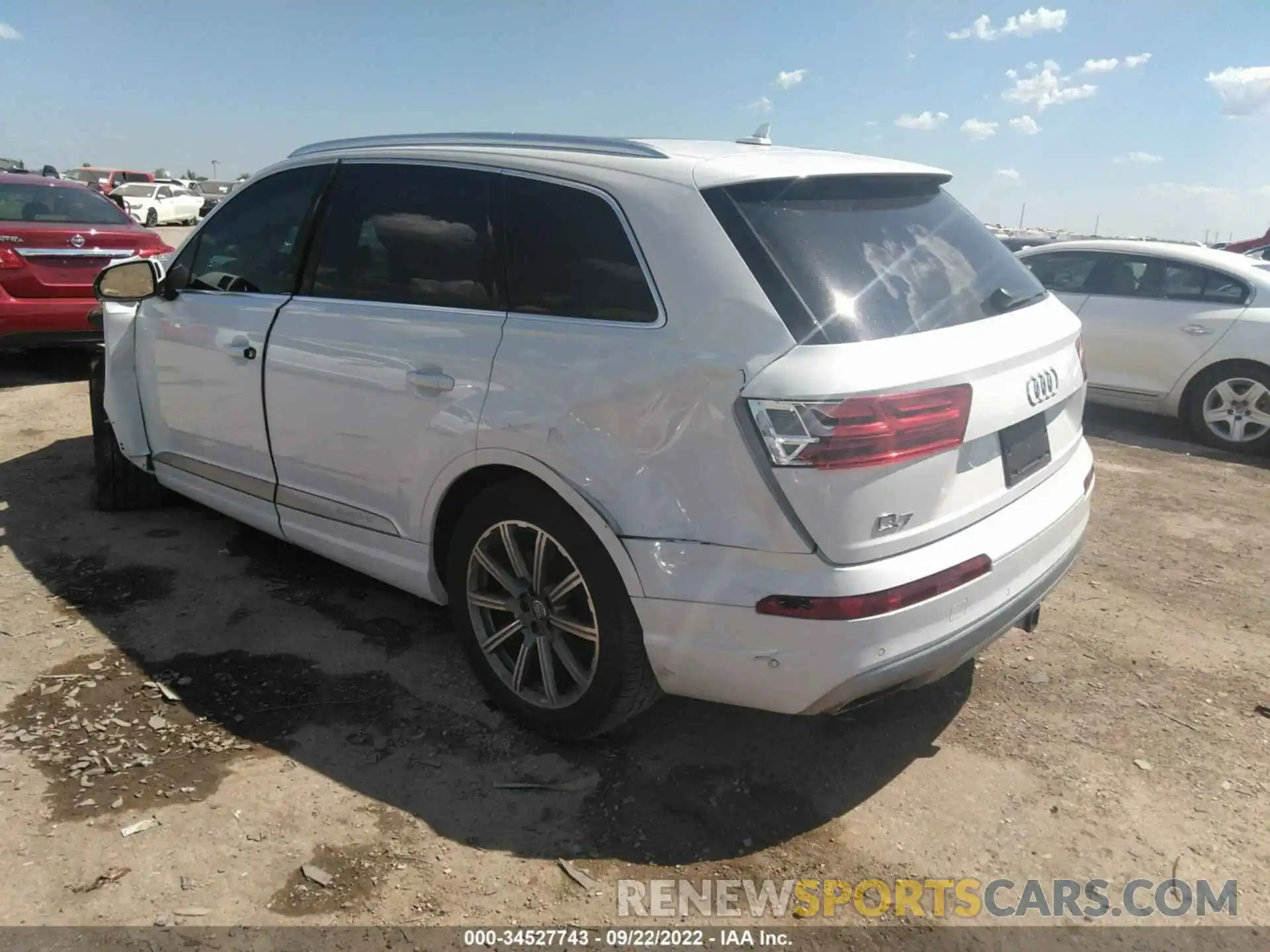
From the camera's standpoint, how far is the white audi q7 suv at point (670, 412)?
2.38 m

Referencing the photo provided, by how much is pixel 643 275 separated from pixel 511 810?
1.61m

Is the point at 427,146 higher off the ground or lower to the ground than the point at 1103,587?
higher

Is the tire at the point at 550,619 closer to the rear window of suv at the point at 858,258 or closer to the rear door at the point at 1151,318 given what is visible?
the rear window of suv at the point at 858,258

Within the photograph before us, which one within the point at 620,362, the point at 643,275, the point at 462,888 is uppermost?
the point at 643,275

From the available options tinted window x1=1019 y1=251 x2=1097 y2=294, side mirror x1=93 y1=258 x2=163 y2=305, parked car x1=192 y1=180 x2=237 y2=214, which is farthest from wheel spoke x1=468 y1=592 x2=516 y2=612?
parked car x1=192 y1=180 x2=237 y2=214

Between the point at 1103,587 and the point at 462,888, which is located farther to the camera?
the point at 1103,587

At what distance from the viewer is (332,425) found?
3.45m

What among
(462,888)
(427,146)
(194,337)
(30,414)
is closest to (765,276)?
(427,146)

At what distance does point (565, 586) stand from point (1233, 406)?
6.51 m

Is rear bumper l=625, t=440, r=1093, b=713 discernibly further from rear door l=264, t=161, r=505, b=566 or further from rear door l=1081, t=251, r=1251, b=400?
rear door l=1081, t=251, r=1251, b=400

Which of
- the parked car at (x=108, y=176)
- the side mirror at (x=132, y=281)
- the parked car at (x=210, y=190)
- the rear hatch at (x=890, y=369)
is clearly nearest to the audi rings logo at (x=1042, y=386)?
the rear hatch at (x=890, y=369)

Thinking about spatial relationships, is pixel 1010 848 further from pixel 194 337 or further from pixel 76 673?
pixel 194 337

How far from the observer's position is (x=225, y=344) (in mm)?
3914

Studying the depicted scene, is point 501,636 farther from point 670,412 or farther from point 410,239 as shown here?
point 410,239
